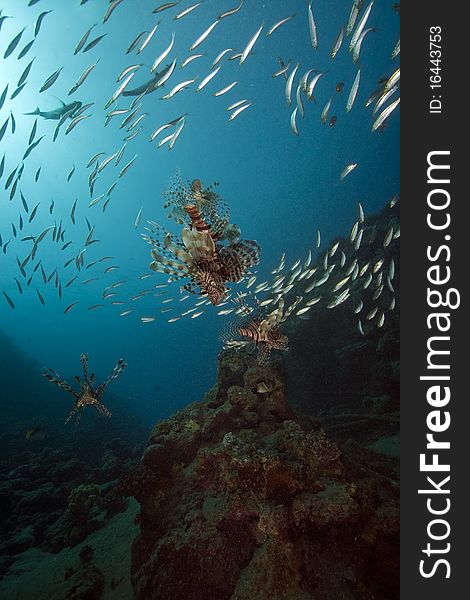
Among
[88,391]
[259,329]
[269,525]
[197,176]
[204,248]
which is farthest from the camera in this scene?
[197,176]

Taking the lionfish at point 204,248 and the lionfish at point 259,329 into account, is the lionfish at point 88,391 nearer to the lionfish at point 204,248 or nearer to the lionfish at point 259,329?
the lionfish at point 259,329

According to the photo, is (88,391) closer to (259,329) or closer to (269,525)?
(259,329)

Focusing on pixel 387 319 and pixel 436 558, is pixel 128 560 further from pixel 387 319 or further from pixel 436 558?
pixel 387 319

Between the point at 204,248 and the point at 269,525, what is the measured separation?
3.34 metres

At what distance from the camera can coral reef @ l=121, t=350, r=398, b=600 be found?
10.4ft

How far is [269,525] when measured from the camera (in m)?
3.34

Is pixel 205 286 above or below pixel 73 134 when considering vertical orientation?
below

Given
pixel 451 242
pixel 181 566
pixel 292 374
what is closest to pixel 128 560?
pixel 181 566

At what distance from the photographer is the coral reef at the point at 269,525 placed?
316 centimetres

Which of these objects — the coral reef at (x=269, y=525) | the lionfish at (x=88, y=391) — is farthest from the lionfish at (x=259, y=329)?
the lionfish at (x=88, y=391)

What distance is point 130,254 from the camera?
4205 inches

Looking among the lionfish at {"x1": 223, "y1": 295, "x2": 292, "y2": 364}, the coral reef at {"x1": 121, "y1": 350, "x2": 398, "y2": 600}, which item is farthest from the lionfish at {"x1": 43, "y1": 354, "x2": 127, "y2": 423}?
the lionfish at {"x1": 223, "y1": 295, "x2": 292, "y2": 364}

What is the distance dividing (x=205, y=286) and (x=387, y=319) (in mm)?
8674

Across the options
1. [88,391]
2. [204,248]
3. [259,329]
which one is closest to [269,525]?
[259,329]
